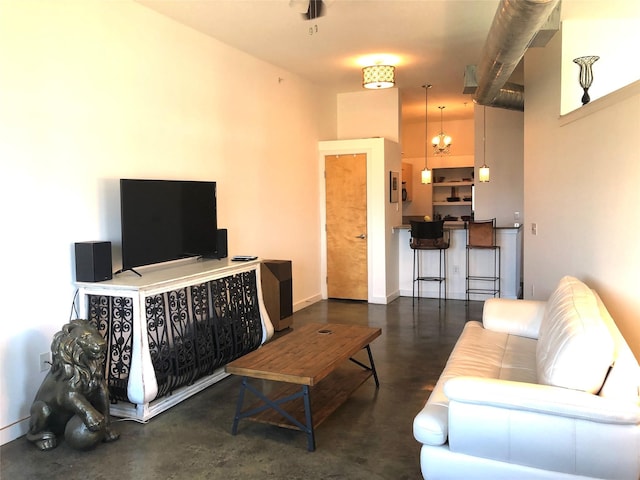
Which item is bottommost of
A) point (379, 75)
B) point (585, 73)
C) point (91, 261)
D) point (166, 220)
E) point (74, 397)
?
point (74, 397)

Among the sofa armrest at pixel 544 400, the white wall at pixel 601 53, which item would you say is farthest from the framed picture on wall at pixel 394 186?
the sofa armrest at pixel 544 400

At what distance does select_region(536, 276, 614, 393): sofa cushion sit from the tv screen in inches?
110

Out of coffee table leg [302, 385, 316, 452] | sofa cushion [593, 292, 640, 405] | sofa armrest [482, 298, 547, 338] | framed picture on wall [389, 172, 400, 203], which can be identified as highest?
framed picture on wall [389, 172, 400, 203]

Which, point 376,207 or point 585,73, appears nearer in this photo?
point 585,73

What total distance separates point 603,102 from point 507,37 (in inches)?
31.0

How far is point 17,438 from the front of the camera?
312cm

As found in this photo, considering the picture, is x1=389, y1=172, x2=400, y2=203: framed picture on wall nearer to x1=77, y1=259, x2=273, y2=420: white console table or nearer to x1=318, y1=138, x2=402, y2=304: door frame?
x1=318, y1=138, x2=402, y2=304: door frame

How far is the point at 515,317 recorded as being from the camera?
3.76m

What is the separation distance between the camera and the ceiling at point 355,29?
13.8 ft

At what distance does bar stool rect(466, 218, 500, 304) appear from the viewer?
681 cm

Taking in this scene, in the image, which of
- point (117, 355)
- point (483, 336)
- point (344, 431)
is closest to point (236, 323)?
point (117, 355)

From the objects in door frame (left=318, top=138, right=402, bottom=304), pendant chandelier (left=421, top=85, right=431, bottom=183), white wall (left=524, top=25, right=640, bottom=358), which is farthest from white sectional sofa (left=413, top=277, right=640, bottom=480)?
pendant chandelier (left=421, top=85, right=431, bottom=183)

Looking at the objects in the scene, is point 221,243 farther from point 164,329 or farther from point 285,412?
point 285,412

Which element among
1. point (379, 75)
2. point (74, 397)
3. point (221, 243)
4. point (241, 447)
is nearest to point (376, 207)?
point (379, 75)
